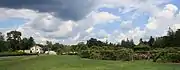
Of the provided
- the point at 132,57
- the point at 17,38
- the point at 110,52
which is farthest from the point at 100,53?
the point at 17,38

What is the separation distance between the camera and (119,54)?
5578 centimetres

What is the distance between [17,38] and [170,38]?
90920mm

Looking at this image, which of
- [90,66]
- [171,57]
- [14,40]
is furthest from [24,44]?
[90,66]

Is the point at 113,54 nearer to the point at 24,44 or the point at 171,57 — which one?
the point at 171,57

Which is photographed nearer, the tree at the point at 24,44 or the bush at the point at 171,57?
the bush at the point at 171,57

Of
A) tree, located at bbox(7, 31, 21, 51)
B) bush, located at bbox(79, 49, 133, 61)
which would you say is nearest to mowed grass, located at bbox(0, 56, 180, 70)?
bush, located at bbox(79, 49, 133, 61)

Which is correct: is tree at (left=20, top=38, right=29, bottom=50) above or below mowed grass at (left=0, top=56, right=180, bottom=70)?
above

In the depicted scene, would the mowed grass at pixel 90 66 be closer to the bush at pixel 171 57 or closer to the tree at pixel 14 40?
the bush at pixel 171 57

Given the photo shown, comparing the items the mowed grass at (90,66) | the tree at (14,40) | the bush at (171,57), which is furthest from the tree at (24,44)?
the bush at (171,57)

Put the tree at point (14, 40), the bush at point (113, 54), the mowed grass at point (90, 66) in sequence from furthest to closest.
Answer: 1. the tree at point (14, 40)
2. the bush at point (113, 54)
3. the mowed grass at point (90, 66)

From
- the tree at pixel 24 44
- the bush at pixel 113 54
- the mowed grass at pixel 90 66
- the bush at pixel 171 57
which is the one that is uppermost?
the tree at pixel 24 44

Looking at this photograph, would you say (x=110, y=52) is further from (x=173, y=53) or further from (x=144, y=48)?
(x=144, y=48)

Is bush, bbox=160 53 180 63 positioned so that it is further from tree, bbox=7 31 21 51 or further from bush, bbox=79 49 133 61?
tree, bbox=7 31 21 51

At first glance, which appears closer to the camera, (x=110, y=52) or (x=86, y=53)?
(x=110, y=52)
